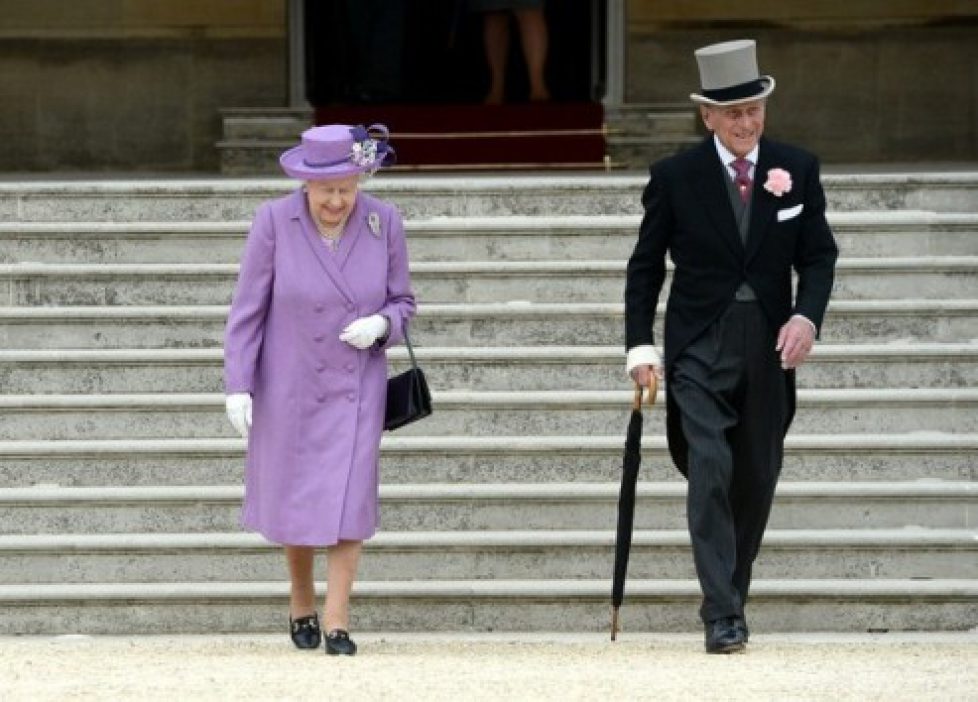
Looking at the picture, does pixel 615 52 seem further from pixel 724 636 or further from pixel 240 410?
pixel 724 636

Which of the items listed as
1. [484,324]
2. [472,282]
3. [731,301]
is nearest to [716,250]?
[731,301]

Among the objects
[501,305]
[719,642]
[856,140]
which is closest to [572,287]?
[501,305]

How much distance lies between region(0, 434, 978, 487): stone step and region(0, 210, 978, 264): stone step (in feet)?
4.62

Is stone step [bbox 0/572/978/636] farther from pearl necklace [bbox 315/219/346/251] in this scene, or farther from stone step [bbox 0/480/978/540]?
pearl necklace [bbox 315/219/346/251]

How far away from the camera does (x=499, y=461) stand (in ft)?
33.8

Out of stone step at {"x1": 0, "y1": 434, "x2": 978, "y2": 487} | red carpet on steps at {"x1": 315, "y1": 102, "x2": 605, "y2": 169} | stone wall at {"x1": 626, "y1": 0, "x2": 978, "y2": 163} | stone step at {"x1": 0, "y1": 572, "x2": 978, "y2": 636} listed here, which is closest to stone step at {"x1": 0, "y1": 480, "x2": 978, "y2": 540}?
stone step at {"x1": 0, "y1": 434, "x2": 978, "y2": 487}

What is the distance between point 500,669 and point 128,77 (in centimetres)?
794

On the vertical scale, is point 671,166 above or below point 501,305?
above

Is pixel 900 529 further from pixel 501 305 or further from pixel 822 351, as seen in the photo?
pixel 501 305

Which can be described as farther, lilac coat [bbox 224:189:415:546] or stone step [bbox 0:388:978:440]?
stone step [bbox 0:388:978:440]

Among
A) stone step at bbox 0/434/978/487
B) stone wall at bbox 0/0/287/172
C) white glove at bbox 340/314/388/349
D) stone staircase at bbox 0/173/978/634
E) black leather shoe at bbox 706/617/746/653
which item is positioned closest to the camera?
black leather shoe at bbox 706/617/746/653

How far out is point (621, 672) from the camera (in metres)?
8.29

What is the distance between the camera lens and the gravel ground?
789 cm

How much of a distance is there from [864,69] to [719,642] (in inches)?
297
